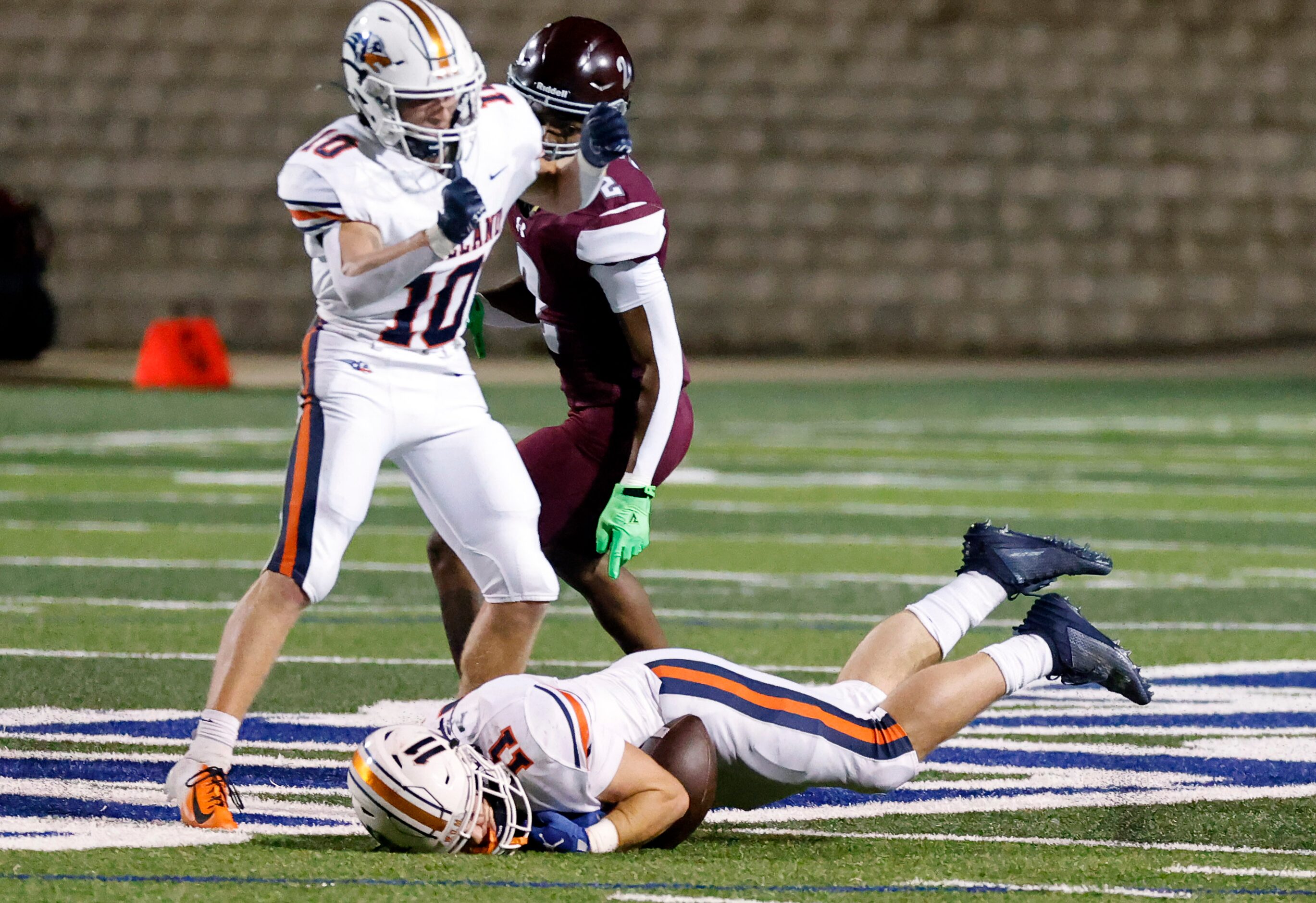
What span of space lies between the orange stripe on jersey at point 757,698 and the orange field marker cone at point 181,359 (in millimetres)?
14978

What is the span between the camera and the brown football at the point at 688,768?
425 centimetres

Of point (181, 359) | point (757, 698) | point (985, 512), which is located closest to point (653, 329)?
point (757, 698)

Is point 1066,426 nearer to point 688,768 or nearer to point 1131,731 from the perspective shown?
point 1131,731

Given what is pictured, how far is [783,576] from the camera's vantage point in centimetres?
891

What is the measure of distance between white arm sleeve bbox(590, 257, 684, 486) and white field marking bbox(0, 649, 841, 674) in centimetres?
146

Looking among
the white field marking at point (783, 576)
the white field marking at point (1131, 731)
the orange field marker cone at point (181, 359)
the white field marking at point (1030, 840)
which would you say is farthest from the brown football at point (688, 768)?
the orange field marker cone at point (181, 359)

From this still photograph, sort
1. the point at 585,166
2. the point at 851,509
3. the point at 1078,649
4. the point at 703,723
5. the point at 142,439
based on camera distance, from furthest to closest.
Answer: the point at 142,439, the point at 851,509, the point at 585,166, the point at 1078,649, the point at 703,723

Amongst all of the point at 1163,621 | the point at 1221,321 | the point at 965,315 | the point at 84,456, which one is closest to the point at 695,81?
the point at 965,315

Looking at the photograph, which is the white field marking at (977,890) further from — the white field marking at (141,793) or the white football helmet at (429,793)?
the white field marking at (141,793)

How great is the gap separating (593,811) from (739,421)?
39.7ft

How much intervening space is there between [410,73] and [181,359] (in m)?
14.7

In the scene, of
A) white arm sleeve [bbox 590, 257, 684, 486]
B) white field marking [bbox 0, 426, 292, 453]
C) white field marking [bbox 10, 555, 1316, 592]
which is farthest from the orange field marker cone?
white arm sleeve [bbox 590, 257, 684, 486]

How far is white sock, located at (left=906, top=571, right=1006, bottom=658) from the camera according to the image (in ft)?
16.5

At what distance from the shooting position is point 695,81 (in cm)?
2294
